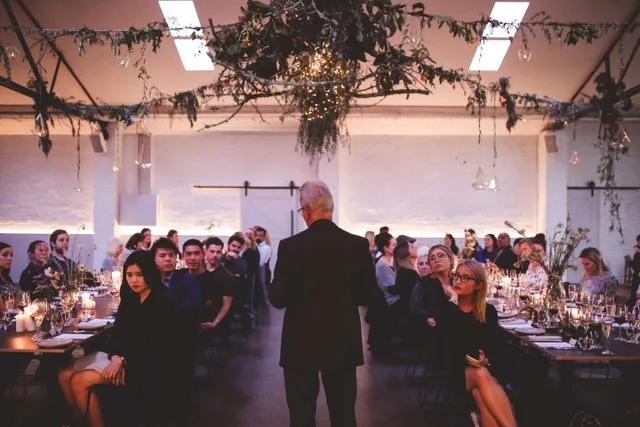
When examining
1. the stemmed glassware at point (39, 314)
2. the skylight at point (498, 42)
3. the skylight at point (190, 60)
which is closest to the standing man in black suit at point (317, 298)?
the stemmed glassware at point (39, 314)

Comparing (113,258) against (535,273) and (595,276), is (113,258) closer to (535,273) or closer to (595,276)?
(535,273)

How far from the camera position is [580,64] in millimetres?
10172

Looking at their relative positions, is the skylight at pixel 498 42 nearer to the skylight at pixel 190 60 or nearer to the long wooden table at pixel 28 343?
the skylight at pixel 190 60

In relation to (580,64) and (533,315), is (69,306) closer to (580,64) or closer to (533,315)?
(533,315)

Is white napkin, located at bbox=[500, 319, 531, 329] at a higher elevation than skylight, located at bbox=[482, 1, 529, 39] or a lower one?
lower

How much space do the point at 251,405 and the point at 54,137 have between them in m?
10.1

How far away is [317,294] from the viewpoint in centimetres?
280

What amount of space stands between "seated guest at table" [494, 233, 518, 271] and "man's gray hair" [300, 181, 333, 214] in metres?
6.48

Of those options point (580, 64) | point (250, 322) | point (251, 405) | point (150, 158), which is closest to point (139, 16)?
point (150, 158)

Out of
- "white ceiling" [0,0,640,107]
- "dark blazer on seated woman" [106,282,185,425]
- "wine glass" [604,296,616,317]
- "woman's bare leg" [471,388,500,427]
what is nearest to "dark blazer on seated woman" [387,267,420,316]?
"wine glass" [604,296,616,317]

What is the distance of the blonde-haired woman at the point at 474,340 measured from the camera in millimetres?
3439

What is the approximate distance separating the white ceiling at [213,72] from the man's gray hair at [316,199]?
23.1ft

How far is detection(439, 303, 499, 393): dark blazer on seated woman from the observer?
11.8 feet

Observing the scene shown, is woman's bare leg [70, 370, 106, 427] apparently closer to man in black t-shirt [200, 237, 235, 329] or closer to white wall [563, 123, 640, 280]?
man in black t-shirt [200, 237, 235, 329]
